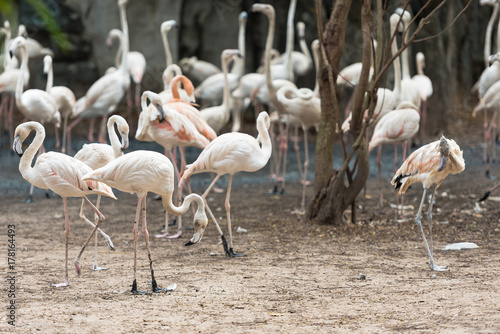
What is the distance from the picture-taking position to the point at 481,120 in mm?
13891

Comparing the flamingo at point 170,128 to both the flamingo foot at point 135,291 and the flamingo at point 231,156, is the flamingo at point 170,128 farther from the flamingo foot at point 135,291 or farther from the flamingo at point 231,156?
the flamingo foot at point 135,291

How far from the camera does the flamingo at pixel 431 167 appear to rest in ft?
15.0

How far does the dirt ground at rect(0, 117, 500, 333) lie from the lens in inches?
136

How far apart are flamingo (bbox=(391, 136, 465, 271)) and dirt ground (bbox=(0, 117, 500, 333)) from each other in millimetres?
430

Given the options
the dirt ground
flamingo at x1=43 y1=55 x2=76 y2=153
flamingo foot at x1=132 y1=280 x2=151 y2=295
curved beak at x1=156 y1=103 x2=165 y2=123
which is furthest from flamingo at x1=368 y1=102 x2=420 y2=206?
flamingo at x1=43 y1=55 x2=76 y2=153

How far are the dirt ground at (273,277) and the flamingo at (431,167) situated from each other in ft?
1.41

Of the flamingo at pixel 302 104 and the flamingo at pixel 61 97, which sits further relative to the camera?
the flamingo at pixel 61 97

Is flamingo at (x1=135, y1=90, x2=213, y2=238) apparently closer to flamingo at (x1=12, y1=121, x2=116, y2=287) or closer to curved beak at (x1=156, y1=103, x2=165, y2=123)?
curved beak at (x1=156, y1=103, x2=165, y2=123)

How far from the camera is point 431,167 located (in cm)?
488

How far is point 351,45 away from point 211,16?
3159 mm

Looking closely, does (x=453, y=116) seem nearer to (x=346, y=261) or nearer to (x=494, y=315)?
(x=346, y=261)

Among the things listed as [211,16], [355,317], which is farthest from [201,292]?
[211,16]

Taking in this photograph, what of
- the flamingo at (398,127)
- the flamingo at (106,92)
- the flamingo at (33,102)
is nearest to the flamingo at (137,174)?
the flamingo at (398,127)

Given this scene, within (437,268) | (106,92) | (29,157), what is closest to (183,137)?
(29,157)
